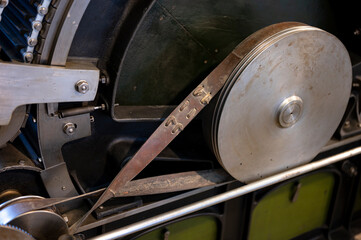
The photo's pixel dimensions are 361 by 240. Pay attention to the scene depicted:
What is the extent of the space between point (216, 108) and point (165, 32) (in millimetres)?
299

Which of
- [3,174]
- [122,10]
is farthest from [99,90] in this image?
[3,174]

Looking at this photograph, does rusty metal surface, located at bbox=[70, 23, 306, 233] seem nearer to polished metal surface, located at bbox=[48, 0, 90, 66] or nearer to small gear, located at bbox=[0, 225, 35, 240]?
small gear, located at bbox=[0, 225, 35, 240]

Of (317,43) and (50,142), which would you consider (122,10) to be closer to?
(50,142)

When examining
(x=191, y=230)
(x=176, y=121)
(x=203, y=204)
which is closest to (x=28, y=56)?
(x=176, y=121)

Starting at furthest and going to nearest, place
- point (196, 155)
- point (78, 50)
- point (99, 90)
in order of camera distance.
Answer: point (196, 155) → point (99, 90) → point (78, 50)

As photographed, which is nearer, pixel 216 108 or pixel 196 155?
pixel 216 108

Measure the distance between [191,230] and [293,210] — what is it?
0.63 metres

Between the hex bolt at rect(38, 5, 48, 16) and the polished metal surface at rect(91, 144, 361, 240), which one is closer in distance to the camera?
the hex bolt at rect(38, 5, 48, 16)

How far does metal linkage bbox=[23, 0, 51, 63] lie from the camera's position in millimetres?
912

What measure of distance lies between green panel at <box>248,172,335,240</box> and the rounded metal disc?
0.51 meters

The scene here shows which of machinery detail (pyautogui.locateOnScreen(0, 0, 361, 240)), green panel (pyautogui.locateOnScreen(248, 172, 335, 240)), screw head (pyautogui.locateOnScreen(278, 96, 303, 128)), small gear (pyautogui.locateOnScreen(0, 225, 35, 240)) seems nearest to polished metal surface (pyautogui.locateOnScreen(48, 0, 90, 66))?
machinery detail (pyautogui.locateOnScreen(0, 0, 361, 240))

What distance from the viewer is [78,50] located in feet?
3.55

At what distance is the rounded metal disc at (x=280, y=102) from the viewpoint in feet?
3.61

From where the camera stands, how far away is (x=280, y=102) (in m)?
1.20
